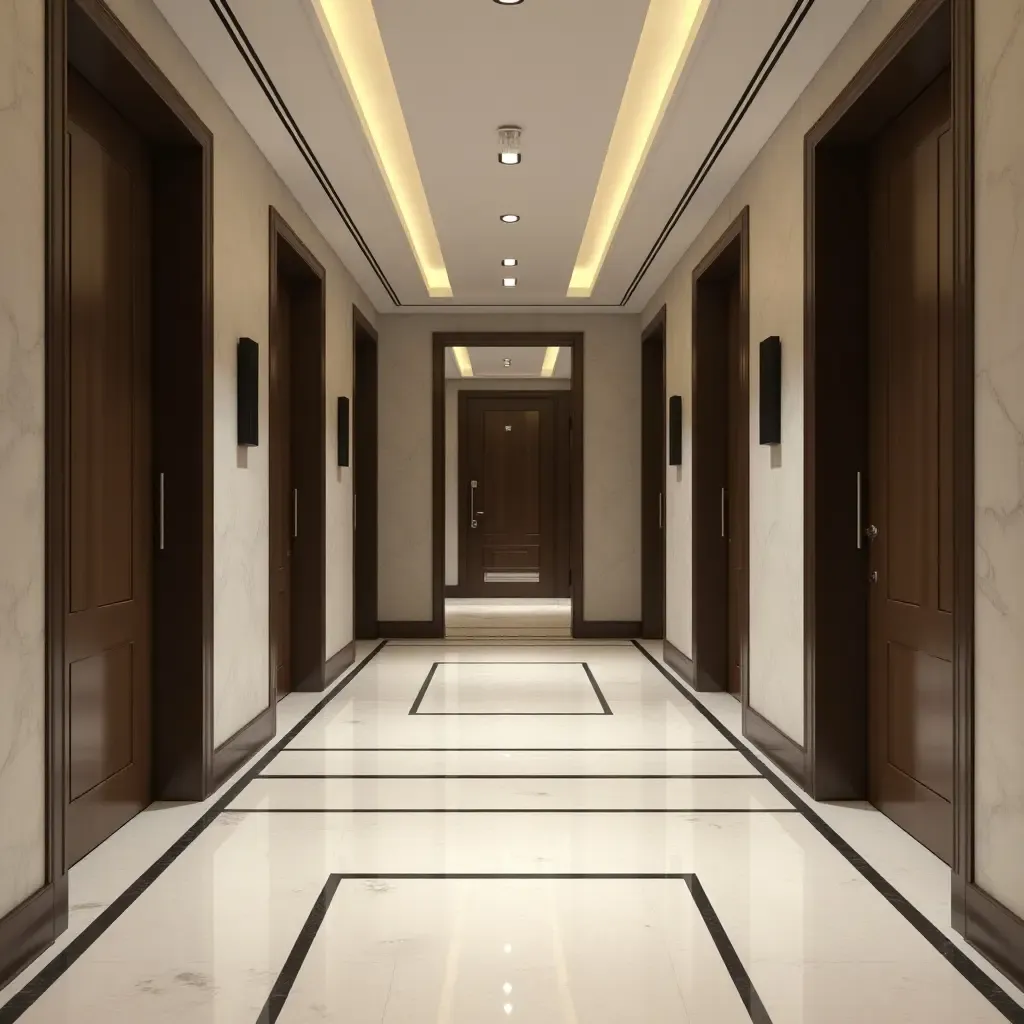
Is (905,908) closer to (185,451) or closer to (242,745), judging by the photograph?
(242,745)

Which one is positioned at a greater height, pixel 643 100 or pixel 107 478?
pixel 643 100

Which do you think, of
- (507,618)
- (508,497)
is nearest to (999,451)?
(507,618)

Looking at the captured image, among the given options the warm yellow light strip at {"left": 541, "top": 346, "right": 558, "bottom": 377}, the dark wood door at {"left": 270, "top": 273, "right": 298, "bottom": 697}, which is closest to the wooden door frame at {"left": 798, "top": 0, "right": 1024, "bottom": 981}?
the dark wood door at {"left": 270, "top": 273, "right": 298, "bottom": 697}

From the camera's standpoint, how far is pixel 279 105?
4.31 m

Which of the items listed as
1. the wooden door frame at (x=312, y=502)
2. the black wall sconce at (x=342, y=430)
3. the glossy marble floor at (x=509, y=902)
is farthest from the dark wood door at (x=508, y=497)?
the glossy marble floor at (x=509, y=902)

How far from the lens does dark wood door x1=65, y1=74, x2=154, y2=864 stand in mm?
3281

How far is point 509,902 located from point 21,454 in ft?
Answer: 5.58

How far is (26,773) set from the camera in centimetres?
254

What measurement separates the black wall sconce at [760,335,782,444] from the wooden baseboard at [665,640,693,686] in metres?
2.41

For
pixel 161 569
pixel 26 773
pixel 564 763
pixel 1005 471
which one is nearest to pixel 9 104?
pixel 26 773

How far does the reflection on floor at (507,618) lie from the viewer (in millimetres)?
9312

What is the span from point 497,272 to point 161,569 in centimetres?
415

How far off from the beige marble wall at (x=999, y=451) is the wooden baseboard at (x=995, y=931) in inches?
1.2

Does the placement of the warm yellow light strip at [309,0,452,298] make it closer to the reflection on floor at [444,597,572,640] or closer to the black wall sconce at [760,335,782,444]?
the black wall sconce at [760,335,782,444]
